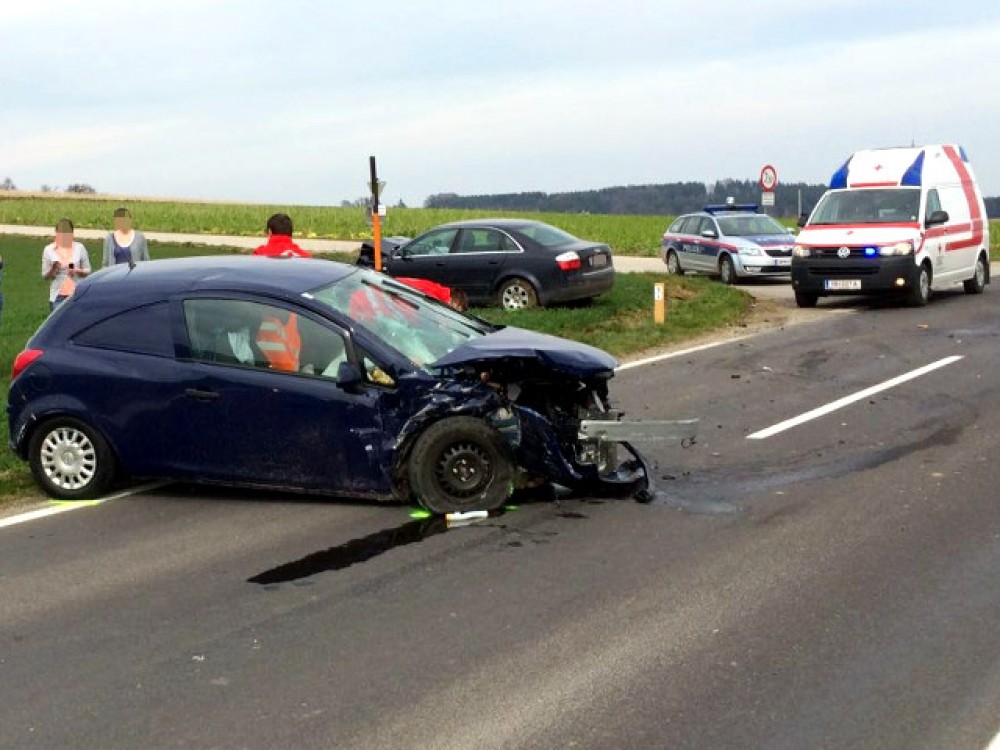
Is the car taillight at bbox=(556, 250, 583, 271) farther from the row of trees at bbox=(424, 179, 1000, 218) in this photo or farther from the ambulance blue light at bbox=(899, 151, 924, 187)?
the row of trees at bbox=(424, 179, 1000, 218)

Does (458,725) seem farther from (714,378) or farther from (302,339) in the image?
(714,378)

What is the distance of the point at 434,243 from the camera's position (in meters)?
22.5

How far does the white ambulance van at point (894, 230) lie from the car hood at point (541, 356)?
14.5 metres

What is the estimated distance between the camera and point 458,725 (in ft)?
17.0

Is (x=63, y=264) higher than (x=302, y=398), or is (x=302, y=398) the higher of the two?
(x=63, y=264)

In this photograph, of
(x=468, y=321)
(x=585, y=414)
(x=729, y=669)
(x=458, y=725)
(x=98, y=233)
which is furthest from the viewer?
(x=98, y=233)

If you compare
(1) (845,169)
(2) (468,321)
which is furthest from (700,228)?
(2) (468,321)

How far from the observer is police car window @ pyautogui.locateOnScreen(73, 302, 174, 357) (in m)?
9.09

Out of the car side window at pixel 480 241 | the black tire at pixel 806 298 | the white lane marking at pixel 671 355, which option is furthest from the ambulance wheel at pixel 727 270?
the white lane marking at pixel 671 355

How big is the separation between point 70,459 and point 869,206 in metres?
17.1

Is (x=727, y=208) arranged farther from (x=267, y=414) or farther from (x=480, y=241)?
(x=267, y=414)

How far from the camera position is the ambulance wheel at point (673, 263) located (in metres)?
31.7

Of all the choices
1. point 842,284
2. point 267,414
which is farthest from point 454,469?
point 842,284

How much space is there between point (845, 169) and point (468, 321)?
16139 millimetres
